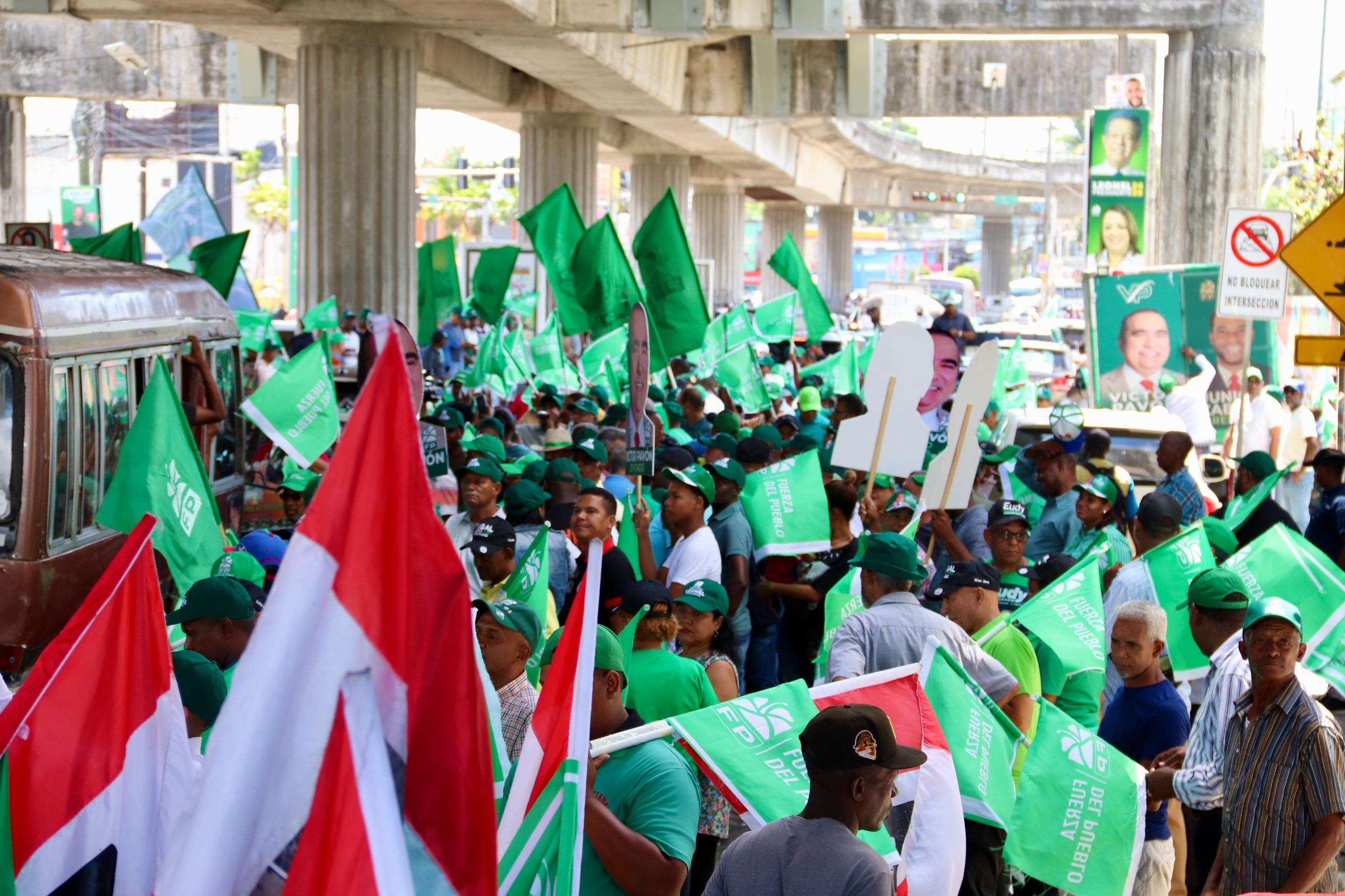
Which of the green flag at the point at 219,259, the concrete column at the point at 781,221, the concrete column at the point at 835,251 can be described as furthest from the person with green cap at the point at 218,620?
the concrete column at the point at 835,251

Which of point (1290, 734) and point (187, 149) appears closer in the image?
point (1290, 734)

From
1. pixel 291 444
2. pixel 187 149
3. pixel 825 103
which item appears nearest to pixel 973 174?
pixel 187 149

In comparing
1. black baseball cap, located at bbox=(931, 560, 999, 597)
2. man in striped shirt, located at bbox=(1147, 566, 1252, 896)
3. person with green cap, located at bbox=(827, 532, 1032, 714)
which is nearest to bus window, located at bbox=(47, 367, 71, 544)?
person with green cap, located at bbox=(827, 532, 1032, 714)

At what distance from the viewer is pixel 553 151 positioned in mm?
32688

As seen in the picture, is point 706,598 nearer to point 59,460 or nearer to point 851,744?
point 851,744

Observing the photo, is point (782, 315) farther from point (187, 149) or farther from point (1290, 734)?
point (187, 149)

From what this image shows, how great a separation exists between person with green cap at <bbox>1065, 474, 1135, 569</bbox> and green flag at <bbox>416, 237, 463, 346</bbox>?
13.6 metres

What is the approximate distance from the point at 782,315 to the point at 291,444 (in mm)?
12225

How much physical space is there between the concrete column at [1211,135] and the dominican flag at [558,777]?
21327 millimetres

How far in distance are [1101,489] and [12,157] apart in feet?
95.3

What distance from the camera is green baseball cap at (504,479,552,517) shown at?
7.57m

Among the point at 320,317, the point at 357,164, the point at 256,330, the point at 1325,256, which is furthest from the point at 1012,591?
the point at 357,164

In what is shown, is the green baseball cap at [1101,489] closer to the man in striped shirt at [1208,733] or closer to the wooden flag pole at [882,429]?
the wooden flag pole at [882,429]

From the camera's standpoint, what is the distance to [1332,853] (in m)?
4.68
